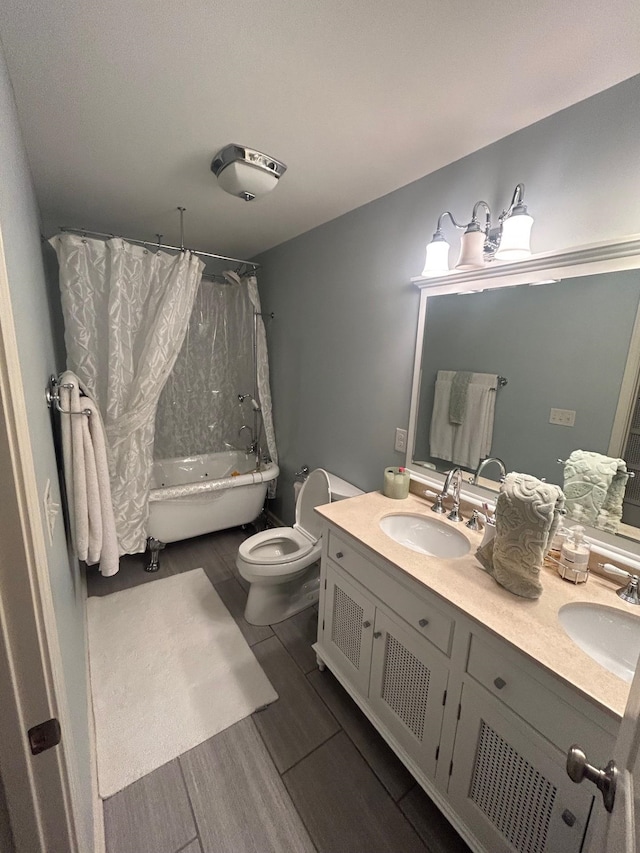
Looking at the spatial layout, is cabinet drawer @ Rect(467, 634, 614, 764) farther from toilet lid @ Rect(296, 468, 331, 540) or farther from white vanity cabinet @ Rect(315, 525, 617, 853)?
toilet lid @ Rect(296, 468, 331, 540)

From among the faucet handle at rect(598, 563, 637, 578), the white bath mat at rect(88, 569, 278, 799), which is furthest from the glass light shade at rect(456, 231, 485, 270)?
the white bath mat at rect(88, 569, 278, 799)

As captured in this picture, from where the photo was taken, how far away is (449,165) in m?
1.52

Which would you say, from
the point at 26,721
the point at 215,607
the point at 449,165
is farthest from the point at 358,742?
the point at 449,165

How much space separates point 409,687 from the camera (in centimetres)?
122

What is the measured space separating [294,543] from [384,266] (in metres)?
1.77

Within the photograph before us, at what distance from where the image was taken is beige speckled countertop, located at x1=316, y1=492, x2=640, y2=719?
774 mm

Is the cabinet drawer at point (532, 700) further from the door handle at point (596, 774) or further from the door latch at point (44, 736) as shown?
the door latch at point (44, 736)

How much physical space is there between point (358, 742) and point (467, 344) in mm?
1797

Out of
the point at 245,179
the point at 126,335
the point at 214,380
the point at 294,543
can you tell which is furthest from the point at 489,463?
the point at 214,380

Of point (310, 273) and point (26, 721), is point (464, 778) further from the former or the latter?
point (310, 273)

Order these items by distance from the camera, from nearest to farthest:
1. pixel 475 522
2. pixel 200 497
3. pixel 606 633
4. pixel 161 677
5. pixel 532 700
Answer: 1. pixel 532 700
2. pixel 606 633
3. pixel 475 522
4. pixel 161 677
5. pixel 200 497

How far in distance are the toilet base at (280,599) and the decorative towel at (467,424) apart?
1.15 m

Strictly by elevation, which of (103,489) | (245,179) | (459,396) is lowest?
(103,489)

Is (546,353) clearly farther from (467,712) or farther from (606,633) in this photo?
(467,712)
